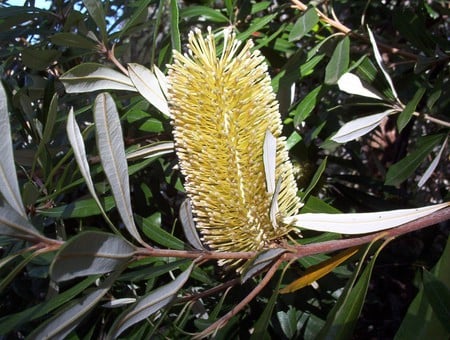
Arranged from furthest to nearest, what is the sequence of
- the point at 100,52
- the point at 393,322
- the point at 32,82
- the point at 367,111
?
1. the point at 393,322
2. the point at 367,111
3. the point at 32,82
4. the point at 100,52

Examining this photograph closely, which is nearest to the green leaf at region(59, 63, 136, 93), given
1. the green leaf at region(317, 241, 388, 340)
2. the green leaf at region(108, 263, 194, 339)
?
the green leaf at region(108, 263, 194, 339)

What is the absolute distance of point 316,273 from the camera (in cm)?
77

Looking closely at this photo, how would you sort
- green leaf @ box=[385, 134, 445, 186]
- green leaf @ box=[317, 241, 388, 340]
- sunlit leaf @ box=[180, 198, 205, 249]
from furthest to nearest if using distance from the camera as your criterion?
green leaf @ box=[385, 134, 445, 186] < sunlit leaf @ box=[180, 198, 205, 249] < green leaf @ box=[317, 241, 388, 340]

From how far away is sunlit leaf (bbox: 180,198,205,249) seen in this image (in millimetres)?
769

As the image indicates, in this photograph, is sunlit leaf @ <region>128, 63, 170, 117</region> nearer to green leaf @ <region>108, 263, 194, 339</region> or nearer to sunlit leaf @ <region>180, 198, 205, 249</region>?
sunlit leaf @ <region>180, 198, 205, 249</region>

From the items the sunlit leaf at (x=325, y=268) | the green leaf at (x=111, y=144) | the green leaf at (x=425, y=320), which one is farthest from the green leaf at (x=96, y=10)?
the green leaf at (x=425, y=320)

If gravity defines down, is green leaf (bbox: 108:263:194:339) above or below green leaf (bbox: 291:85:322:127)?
below

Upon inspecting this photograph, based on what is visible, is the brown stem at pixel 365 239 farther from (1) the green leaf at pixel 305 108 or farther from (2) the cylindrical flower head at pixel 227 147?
(1) the green leaf at pixel 305 108

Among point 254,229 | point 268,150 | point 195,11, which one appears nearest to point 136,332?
point 254,229

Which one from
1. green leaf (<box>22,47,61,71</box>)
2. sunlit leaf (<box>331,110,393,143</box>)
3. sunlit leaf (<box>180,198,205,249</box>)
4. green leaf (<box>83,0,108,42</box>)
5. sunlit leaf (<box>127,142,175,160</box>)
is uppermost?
green leaf (<box>83,0,108,42</box>)

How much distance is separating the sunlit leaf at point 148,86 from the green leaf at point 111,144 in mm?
233

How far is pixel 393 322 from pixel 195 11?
1.10m

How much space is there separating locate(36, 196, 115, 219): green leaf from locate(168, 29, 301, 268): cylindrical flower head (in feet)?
0.59

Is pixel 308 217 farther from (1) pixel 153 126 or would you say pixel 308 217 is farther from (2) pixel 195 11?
(2) pixel 195 11
